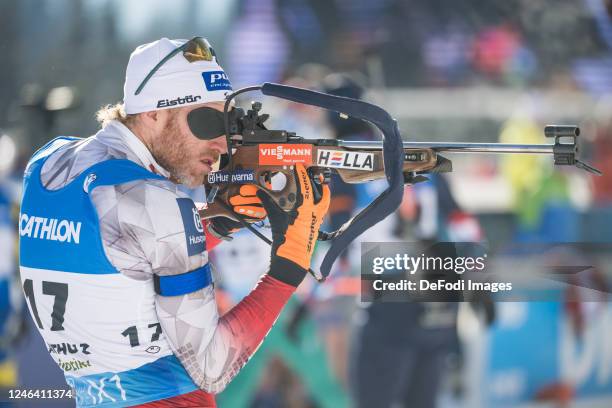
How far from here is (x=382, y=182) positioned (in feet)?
15.5

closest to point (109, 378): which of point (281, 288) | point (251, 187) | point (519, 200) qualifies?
point (281, 288)

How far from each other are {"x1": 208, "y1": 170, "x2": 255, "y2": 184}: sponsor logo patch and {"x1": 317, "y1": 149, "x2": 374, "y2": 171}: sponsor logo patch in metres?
0.18

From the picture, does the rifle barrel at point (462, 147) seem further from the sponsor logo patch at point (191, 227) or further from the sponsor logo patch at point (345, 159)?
the sponsor logo patch at point (191, 227)

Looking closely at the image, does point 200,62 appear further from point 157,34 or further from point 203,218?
point 157,34

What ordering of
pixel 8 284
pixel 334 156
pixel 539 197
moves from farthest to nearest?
pixel 539 197 < pixel 8 284 < pixel 334 156

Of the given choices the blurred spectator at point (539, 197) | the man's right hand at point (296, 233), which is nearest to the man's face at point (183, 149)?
the man's right hand at point (296, 233)

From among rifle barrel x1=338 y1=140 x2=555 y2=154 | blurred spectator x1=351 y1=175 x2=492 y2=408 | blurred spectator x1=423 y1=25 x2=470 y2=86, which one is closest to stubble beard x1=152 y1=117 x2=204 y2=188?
rifle barrel x1=338 y1=140 x2=555 y2=154

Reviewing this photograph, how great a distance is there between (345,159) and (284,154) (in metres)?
0.16

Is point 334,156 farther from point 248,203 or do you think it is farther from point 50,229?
point 50,229

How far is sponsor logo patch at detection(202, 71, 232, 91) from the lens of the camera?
238 cm

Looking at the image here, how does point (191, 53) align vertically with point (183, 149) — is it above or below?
above

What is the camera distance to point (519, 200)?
5441mm

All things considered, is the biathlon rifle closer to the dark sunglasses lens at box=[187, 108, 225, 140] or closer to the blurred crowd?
the dark sunglasses lens at box=[187, 108, 225, 140]

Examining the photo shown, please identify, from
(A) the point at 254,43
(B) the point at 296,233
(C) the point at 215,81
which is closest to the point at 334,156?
(B) the point at 296,233
